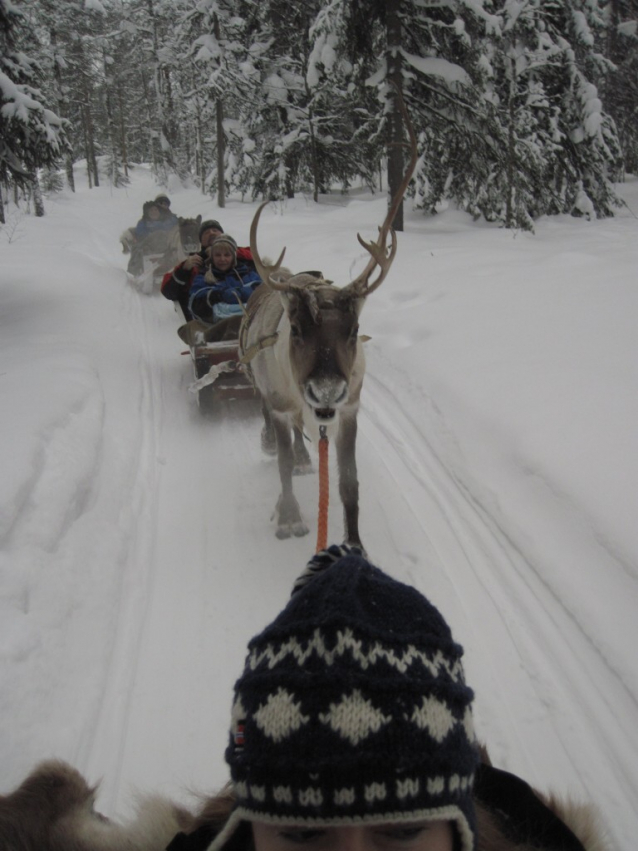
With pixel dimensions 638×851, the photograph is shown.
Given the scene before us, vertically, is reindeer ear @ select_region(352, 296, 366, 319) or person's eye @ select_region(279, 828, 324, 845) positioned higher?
reindeer ear @ select_region(352, 296, 366, 319)

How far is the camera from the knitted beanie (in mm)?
1024

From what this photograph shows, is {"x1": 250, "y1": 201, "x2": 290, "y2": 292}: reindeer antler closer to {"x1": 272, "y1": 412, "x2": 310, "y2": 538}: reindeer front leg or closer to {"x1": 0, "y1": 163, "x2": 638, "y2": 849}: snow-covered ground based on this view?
{"x1": 272, "y1": 412, "x2": 310, "y2": 538}: reindeer front leg

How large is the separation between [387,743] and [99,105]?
Result: 5655 cm

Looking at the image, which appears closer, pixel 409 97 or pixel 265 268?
pixel 265 268

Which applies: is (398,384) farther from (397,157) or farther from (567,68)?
(567,68)

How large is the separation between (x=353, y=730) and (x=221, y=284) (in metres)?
6.70

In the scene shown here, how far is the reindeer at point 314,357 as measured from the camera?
330 centimetres

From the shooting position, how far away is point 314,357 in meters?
3.32

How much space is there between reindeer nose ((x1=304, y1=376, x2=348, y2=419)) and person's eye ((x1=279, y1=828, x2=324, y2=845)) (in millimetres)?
2309

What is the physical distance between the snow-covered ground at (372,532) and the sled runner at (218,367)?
316 millimetres

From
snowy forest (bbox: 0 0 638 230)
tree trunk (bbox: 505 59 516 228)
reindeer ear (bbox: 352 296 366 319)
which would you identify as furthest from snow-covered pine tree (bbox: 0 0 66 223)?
tree trunk (bbox: 505 59 516 228)

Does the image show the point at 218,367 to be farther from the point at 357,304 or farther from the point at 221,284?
the point at 357,304

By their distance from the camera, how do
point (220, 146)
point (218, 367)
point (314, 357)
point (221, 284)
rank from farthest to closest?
point (220, 146)
point (221, 284)
point (218, 367)
point (314, 357)

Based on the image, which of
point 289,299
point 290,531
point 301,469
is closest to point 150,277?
point 301,469
